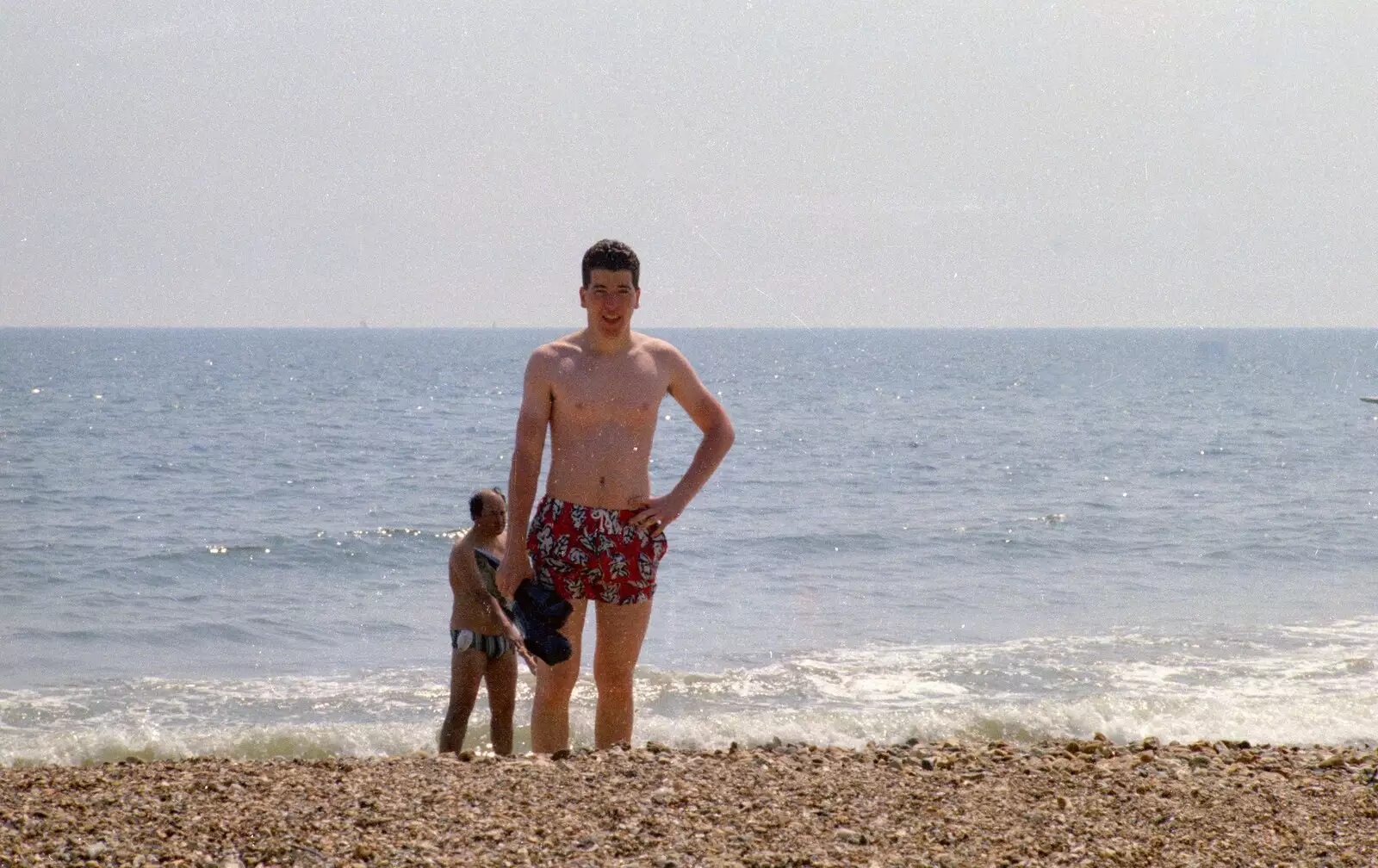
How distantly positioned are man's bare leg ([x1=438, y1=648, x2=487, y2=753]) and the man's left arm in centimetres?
230

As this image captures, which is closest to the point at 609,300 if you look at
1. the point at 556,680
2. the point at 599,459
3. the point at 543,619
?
the point at 599,459

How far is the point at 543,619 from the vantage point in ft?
14.5

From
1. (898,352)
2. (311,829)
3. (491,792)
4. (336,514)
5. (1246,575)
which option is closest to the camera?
(311,829)

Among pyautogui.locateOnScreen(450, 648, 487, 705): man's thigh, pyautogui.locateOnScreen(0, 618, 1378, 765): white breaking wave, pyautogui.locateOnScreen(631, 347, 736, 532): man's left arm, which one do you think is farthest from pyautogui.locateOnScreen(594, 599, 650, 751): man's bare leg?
pyautogui.locateOnScreen(0, 618, 1378, 765): white breaking wave

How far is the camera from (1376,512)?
62.2 ft

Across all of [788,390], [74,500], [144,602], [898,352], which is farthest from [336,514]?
[898,352]

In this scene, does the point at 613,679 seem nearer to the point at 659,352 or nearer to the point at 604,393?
the point at 604,393

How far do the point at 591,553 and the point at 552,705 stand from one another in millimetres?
689

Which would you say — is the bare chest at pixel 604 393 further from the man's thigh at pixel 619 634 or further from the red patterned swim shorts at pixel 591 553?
the man's thigh at pixel 619 634

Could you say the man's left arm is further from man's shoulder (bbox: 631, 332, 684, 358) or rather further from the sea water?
the sea water

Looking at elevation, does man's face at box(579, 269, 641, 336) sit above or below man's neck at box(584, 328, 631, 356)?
above

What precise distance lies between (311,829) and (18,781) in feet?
4.33

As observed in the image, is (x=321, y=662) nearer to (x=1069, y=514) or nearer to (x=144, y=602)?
(x=144, y=602)

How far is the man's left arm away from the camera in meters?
4.50
